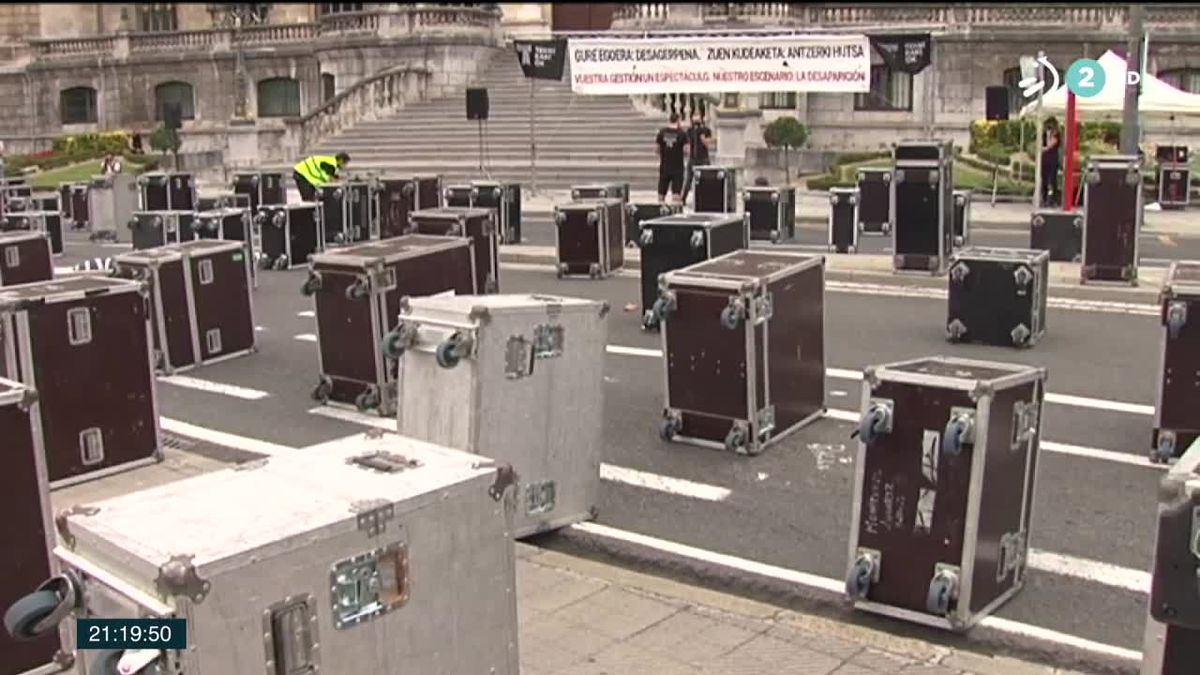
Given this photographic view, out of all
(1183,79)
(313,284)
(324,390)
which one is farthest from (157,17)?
(313,284)

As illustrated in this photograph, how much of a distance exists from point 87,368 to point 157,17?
55.5m

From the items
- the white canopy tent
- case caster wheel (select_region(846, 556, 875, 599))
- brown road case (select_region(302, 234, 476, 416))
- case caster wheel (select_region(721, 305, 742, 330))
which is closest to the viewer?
case caster wheel (select_region(846, 556, 875, 599))

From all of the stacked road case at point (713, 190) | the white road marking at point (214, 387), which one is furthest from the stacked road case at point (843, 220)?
the white road marking at point (214, 387)

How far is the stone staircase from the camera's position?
118ft

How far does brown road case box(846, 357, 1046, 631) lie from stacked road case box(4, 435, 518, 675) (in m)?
2.73

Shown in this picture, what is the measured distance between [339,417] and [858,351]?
5244mm

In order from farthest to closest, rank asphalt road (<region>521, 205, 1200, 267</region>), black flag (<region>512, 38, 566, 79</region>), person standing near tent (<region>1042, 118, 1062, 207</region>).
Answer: black flag (<region>512, 38, 566, 79</region>) < person standing near tent (<region>1042, 118, 1062, 207</region>) < asphalt road (<region>521, 205, 1200, 267</region>)

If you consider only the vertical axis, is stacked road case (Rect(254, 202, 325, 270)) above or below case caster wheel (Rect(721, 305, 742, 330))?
below

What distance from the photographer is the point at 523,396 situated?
7.83m

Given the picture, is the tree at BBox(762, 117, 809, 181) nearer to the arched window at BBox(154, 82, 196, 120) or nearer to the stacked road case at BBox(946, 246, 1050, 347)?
the stacked road case at BBox(946, 246, 1050, 347)

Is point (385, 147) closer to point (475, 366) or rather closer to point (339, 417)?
point (339, 417)

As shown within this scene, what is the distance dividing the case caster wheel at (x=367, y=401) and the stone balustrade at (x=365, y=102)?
32.6m
